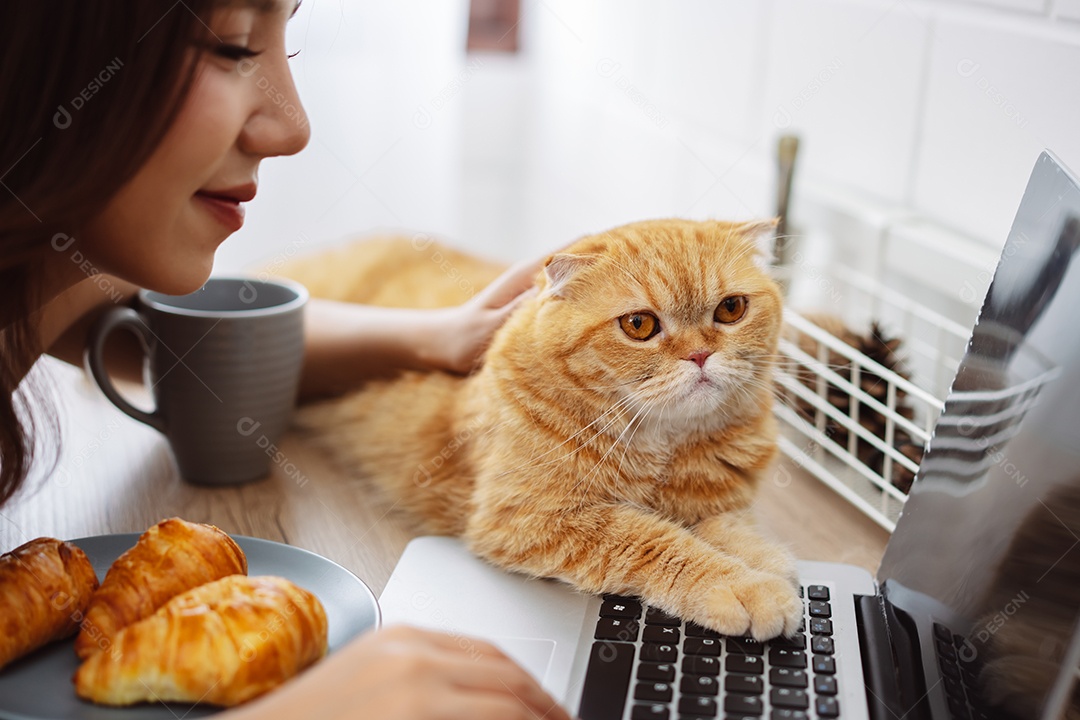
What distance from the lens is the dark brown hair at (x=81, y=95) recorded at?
695 mm

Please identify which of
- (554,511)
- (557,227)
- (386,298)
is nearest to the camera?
(554,511)

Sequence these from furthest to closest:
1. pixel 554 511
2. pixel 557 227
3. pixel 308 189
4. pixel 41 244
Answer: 1. pixel 557 227
2. pixel 308 189
3. pixel 554 511
4. pixel 41 244

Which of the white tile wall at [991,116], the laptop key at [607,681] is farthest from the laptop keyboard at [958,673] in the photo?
the white tile wall at [991,116]

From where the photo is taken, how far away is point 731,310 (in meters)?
0.96

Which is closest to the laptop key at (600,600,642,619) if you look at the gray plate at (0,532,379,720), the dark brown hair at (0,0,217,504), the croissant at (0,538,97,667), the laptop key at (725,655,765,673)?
the laptop key at (725,655,765,673)

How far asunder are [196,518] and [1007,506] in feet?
2.56

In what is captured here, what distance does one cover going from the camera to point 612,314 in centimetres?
92

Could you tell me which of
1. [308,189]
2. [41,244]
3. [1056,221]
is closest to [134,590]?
[41,244]

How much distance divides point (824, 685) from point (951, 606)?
0.12 metres

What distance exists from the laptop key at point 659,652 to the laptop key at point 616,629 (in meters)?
0.02

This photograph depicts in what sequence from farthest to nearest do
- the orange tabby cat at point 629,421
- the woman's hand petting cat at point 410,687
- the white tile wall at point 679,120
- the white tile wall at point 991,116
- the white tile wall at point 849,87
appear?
the white tile wall at point 849,87 < the white tile wall at point 679,120 < the white tile wall at point 991,116 < the orange tabby cat at point 629,421 < the woman's hand petting cat at point 410,687

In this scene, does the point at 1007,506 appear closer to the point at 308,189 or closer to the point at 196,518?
the point at 196,518

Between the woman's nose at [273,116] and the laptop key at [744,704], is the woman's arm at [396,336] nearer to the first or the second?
the woman's nose at [273,116]

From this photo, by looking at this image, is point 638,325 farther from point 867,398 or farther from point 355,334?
point 355,334
